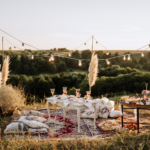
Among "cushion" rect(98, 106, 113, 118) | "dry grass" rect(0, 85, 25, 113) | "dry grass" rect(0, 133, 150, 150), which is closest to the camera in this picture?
"dry grass" rect(0, 133, 150, 150)

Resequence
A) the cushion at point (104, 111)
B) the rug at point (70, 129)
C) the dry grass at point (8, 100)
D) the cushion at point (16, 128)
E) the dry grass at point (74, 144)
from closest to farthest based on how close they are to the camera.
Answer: the dry grass at point (74, 144)
the rug at point (70, 129)
the cushion at point (16, 128)
the cushion at point (104, 111)
the dry grass at point (8, 100)

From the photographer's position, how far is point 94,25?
13367mm

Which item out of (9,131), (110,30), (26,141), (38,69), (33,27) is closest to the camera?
(26,141)

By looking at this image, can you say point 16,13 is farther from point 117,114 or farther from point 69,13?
point 117,114

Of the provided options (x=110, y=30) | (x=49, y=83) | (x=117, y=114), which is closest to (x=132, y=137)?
(x=117, y=114)

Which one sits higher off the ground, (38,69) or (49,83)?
(38,69)

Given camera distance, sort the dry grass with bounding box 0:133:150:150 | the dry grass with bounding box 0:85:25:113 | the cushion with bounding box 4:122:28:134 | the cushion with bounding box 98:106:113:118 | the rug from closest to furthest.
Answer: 1. the dry grass with bounding box 0:133:150:150
2. the rug
3. the cushion with bounding box 4:122:28:134
4. the cushion with bounding box 98:106:113:118
5. the dry grass with bounding box 0:85:25:113

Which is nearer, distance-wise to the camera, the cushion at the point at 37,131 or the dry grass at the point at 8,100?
the cushion at the point at 37,131

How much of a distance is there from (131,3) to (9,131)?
7.58 metres

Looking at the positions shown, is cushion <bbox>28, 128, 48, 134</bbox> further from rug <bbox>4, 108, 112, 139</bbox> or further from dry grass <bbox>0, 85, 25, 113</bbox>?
dry grass <bbox>0, 85, 25, 113</bbox>

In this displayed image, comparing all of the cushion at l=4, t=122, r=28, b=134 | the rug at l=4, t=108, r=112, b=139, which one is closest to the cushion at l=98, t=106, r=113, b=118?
the rug at l=4, t=108, r=112, b=139

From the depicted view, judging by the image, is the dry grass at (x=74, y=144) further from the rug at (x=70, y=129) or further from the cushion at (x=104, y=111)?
the cushion at (x=104, y=111)

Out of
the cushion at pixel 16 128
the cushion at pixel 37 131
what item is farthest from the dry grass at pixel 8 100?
the cushion at pixel 37 131

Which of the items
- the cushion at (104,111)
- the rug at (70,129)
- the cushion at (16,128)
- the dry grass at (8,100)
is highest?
the dry grass at (8,100)
